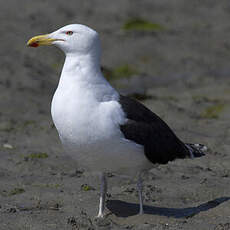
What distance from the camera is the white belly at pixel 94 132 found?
5.82m

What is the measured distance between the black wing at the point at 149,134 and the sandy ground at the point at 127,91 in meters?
0.63

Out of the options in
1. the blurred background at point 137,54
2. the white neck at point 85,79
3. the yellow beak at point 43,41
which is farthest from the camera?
the blurred background at point 137,54

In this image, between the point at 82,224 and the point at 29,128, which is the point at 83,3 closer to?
the point at 29,128

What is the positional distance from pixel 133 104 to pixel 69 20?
10.3 metres

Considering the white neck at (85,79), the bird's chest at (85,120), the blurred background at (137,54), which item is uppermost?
the white neck at (85,79)

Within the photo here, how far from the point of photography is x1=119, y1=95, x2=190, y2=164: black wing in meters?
6.15

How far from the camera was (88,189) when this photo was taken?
729cm

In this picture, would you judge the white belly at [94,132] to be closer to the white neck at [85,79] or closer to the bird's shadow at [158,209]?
the white neck at [85,79]

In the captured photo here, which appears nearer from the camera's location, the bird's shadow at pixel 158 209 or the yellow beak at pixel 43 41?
the yellow beak at pixel 43 41

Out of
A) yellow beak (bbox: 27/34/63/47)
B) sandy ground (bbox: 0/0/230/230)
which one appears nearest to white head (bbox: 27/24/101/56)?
yellow beak (bbox: 27/34/63/47)

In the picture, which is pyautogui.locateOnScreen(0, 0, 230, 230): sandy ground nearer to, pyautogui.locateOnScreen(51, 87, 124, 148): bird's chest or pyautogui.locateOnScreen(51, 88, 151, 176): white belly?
pyautogui.locateOnScreen(51, 88, 151, 176): white belly

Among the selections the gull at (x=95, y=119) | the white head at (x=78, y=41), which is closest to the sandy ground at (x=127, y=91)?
the gull at (x=95, y=119)

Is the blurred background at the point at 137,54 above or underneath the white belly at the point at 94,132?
underneath

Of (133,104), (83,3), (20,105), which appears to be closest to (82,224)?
(133,104)
